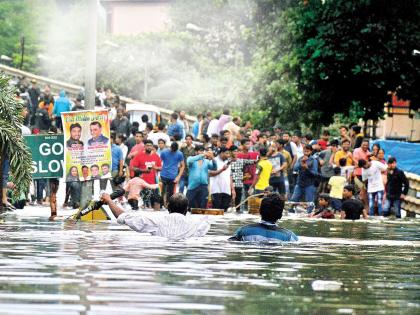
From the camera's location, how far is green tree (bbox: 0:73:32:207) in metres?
27.8

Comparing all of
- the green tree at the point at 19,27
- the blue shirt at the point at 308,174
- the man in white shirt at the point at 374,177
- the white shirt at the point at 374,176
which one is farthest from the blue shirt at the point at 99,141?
the green tree at the point at 19,27

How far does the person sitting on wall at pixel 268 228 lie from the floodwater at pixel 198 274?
0.63 feet

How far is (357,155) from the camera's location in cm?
3856

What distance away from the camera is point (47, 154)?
28906 mm

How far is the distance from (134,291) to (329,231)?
546 inches

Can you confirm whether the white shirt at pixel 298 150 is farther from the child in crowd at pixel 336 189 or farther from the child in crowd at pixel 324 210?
the child in crowd at pixel 324 210

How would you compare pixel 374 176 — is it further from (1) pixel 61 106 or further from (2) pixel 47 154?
(1) pixel 61 106

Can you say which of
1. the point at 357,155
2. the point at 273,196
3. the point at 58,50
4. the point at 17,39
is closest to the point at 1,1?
the point at 17,39

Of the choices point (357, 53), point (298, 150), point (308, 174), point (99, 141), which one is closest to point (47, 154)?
point (99, 141)

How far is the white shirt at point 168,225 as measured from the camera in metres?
20.3

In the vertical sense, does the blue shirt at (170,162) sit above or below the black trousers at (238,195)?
above

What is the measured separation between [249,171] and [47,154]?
9.55 m

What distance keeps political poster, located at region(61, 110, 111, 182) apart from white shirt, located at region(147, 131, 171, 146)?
1084cm

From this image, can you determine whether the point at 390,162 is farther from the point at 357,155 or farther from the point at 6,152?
the point at 6,152
